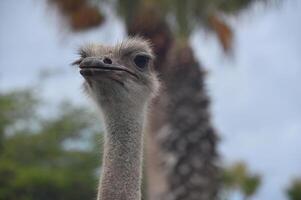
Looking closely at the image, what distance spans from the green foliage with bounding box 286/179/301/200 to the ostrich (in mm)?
31125

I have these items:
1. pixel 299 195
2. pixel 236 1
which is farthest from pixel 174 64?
pixel 299 195

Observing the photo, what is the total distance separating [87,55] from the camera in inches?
181

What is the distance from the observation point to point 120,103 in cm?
461

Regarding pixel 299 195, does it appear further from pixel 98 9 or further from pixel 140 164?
pixel 140 164

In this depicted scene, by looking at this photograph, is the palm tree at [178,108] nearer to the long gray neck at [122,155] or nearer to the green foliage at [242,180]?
the long gray neck at [122,155]

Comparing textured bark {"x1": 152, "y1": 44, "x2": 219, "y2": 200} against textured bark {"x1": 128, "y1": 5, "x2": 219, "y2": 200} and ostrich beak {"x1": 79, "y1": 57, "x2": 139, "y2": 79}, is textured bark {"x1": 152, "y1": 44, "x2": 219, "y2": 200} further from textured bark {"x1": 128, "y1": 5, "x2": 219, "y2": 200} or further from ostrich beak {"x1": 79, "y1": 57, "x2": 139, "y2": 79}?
ostrich beak {"x1": 79, "y1": 57, "x2": 139, "y2": 79}

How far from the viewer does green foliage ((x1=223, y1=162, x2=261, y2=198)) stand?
3347 cm

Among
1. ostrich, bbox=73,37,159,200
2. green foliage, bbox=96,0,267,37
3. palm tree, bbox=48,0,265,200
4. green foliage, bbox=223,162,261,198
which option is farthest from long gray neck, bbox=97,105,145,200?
green foliage, bbox=223,162,261,198

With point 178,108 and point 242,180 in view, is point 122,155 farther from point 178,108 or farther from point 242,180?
point 242,180

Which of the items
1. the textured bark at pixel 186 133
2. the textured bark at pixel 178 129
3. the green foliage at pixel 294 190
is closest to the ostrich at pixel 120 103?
the textured bark at pixel 186 133

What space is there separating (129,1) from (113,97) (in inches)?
304

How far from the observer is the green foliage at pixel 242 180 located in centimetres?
3347

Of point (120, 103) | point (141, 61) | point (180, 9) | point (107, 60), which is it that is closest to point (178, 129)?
point (180, 9)

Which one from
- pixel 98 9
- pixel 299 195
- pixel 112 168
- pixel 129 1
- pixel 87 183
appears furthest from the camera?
pixel 299 195
